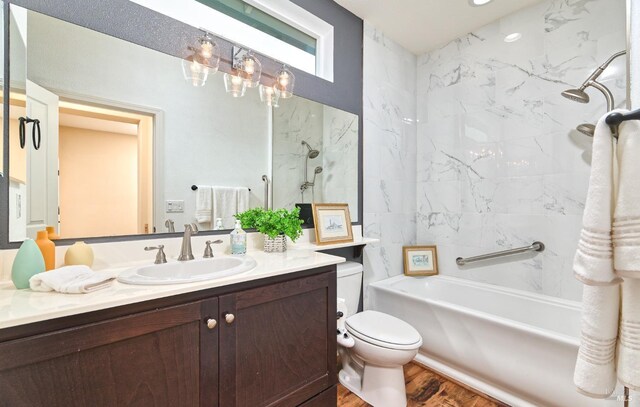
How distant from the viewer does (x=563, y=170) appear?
6.49 ft

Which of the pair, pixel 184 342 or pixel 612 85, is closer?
pixel 184 342

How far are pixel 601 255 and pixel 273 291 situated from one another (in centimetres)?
101

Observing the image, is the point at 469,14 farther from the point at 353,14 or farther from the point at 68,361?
the point at 68,361

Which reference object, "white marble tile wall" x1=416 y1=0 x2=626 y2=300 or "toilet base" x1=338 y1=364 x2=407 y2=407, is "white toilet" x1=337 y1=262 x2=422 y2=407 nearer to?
"toilet base" x1=338 y1=364 x2=407 y2=407

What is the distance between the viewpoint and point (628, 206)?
644 mm

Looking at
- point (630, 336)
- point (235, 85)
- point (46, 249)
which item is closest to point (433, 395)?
point (630, 336)

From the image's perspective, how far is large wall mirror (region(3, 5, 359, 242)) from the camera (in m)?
1.09

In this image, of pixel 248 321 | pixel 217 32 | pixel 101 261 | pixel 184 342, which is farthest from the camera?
pixel 217 32

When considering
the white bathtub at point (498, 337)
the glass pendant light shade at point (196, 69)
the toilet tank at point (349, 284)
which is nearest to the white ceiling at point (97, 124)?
the glass pendant light shade at point (196, 69)

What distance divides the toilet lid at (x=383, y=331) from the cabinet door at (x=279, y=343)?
1.07 feet

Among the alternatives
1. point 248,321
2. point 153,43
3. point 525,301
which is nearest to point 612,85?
point 525,301

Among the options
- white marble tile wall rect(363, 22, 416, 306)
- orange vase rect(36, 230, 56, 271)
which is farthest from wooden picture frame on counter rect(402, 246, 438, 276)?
orange vase rect(36, 230, 56, 271)

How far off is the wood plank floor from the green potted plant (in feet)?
3.46

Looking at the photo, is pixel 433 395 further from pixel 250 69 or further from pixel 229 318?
pixel 250 69
